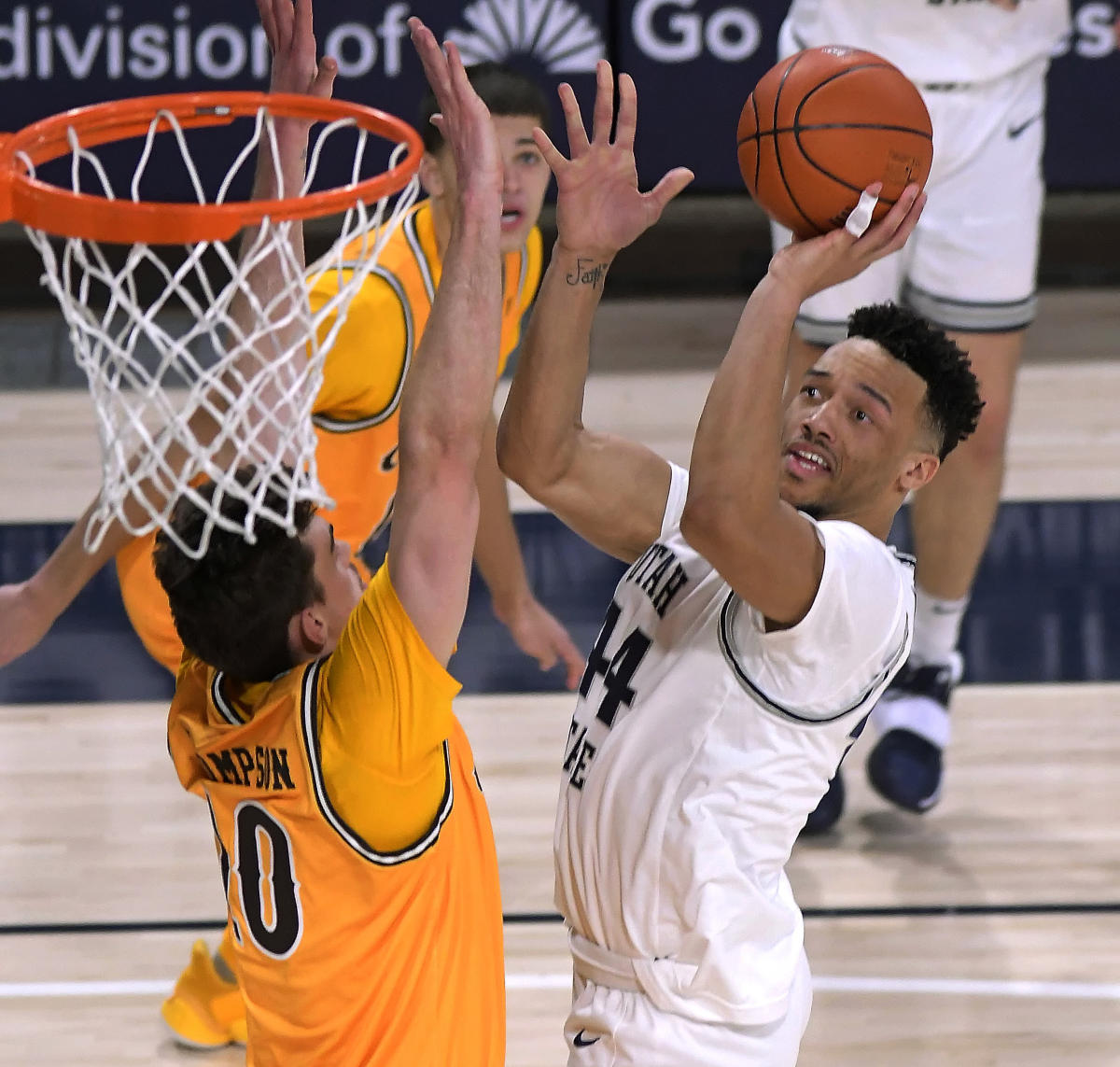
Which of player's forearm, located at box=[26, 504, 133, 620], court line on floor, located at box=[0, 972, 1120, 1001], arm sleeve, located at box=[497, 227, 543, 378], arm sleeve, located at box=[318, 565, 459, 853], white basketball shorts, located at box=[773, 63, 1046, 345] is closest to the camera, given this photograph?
arm sleeve, located at box=[318, 565, 459, 853]

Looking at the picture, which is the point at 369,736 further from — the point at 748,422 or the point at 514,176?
the point at 514,176

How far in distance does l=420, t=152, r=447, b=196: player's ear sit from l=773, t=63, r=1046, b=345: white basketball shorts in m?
1.25

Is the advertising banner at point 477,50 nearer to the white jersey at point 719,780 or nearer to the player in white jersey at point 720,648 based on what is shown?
the player in white jersey at point 720,648

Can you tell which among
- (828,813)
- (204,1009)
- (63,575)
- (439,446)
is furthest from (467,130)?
(828,813)

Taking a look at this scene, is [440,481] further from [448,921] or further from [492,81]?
[492,81]

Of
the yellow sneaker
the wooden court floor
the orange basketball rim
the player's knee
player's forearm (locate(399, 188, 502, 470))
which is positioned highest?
the orange basketball rim

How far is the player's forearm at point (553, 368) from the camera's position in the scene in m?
2.50

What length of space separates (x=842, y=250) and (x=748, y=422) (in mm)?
314

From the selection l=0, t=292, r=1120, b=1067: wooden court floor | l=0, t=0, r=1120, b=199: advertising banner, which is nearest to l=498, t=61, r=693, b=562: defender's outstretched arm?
l=0, t=292, r=1120, b=1067: wooden court floor

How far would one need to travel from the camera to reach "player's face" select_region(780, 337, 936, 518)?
8.48 feet

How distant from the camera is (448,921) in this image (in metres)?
2.41

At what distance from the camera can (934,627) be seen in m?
4.60

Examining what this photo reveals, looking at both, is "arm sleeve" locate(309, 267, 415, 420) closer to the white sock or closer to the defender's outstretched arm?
the defender's outstretched arm

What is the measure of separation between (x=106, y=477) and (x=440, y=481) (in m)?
0.57
